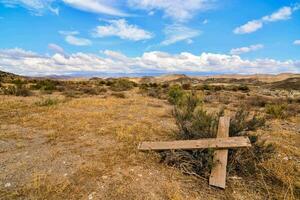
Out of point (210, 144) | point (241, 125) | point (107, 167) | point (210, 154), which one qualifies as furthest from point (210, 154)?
point (107, 167)

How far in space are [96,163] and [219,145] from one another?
8.22 ft

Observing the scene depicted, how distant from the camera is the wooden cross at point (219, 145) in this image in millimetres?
4418

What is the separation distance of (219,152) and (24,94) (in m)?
15.8

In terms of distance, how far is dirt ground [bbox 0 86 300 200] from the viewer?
4.11 meters

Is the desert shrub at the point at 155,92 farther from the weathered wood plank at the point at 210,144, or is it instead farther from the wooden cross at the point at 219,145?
the wooden cross at the point at 219,145

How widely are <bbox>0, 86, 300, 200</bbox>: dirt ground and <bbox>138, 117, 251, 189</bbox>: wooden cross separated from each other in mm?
203

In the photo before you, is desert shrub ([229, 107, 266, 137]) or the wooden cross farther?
desert shrub ([229, 107, 266, 137])

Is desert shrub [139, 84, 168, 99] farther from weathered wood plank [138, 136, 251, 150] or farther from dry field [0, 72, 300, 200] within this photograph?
weathered wood plank [138, 136, 251, 150]

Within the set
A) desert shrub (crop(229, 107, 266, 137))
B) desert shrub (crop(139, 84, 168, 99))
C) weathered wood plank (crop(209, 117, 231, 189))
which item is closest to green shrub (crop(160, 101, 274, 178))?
desert shrub (crop(229, 107, 266, 137))

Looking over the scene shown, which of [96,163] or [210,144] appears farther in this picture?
[96,163]

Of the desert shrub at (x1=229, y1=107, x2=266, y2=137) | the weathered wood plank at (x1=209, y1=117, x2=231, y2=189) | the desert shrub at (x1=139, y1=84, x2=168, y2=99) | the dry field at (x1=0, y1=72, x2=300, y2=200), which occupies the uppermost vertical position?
the desert shrub at (x1=229, y1=107, x2=266, y2=137)

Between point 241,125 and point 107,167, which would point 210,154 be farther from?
point 107,167

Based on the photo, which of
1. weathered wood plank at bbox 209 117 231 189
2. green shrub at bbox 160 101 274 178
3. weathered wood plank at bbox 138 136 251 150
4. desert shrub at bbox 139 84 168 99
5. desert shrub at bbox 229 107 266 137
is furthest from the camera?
desert shrub at bbox 139 84 168 99

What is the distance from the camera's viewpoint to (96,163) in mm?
5207
